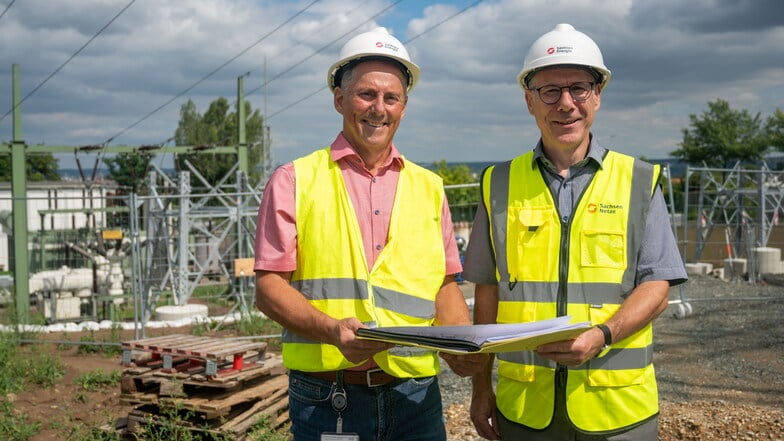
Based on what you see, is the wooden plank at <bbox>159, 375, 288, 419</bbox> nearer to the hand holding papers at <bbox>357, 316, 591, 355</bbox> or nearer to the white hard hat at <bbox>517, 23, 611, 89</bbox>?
the hand holding papers at <bbox>357, 316, 591, 355</bbox>

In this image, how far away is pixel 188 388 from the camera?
6.47 m

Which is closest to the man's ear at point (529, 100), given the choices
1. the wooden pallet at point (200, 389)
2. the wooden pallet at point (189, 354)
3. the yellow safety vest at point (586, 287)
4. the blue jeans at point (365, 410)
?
the yellow safety vest at point (586, 287)

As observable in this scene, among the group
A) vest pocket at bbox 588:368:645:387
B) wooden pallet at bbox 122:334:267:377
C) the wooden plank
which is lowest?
the wooden plank

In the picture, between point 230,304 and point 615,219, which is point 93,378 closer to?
point 230,304

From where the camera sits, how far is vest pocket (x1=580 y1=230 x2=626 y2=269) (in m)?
2.82

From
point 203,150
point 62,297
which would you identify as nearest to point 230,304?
point 62,297

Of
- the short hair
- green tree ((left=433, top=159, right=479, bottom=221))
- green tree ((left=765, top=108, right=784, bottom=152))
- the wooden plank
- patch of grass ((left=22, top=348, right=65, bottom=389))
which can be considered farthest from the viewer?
green tree ((left=765, top=108, right=784, bottom=152))

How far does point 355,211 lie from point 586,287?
933mm

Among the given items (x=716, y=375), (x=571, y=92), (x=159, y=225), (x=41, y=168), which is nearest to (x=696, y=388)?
(x=716, y=375)

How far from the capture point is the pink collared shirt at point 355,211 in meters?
2.83

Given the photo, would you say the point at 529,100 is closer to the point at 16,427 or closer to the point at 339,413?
the point at 339,413

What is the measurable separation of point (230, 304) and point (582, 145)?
498 inches

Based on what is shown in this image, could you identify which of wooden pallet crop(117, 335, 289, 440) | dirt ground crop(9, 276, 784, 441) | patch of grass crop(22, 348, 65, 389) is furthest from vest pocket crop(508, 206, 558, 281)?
patch of grass crop(22, 348, 65, 389)

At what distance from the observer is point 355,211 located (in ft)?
9.78
